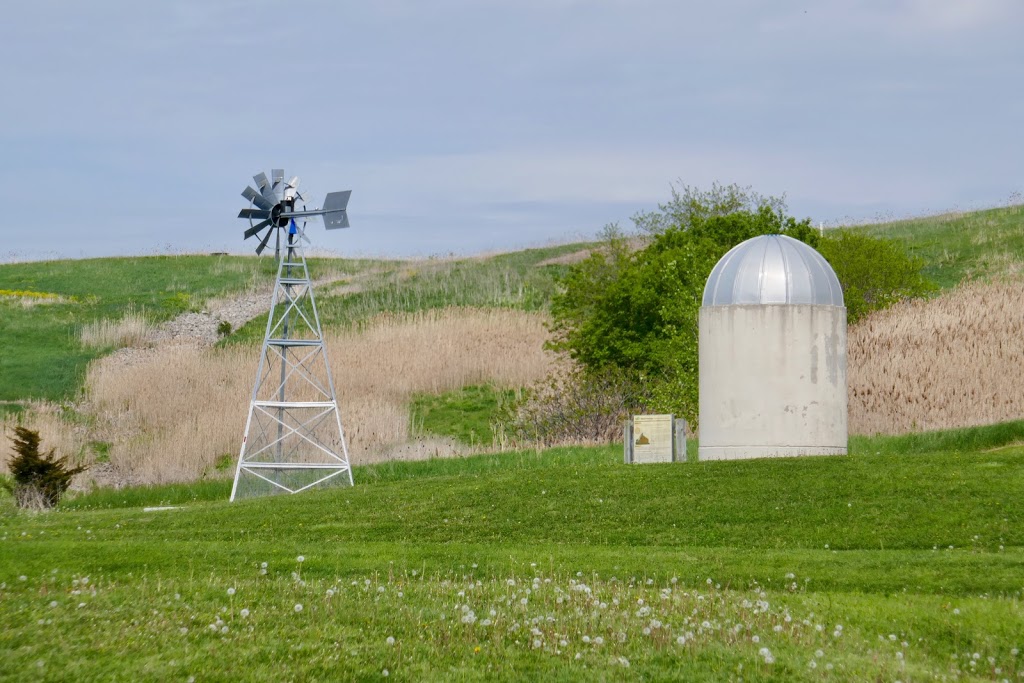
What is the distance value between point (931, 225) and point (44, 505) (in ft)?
195

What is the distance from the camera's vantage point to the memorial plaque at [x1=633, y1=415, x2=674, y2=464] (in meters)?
24.0

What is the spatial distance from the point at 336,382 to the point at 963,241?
37.8m

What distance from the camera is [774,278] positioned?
76.0 feet

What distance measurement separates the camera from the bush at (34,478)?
26.3 metres

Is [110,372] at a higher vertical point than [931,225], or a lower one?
lower

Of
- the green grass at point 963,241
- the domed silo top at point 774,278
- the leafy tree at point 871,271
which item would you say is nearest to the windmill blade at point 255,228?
the domed silo top at point 774,278

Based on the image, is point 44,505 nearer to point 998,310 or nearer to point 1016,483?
point 1016,483

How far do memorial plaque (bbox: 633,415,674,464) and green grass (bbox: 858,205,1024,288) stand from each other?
2865 centimetres

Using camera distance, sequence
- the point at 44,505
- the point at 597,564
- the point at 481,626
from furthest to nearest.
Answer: the point at 44,505 < the point at 597,564 < the point at 481,626

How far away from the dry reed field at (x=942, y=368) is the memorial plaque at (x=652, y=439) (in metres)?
8.96

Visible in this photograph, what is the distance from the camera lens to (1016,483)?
18.2m

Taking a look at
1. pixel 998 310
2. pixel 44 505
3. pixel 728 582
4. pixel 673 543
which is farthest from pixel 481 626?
pixel 998 310

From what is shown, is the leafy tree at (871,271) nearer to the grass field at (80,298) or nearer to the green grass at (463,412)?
the green grass at (463,412)

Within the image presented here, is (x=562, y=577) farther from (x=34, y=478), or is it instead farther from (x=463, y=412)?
(x=463, y=412)
